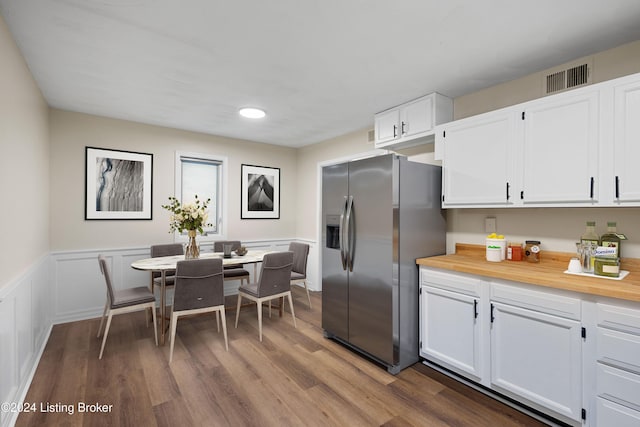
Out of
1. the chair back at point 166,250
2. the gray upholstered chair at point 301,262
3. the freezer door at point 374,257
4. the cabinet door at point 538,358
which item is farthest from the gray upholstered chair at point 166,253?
the cabinet door at point 538,358

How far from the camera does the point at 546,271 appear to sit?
2057 millimetres

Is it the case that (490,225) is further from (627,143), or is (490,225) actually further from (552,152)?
(627,143)

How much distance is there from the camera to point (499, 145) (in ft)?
7.88

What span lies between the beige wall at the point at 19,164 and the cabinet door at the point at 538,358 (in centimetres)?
330

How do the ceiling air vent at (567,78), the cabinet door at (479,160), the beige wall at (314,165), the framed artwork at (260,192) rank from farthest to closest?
the framed artwork at (260,192)
the beige wall at (314,165)
the cabinet door at (479,160)
the ceiling air vent at (567,78)

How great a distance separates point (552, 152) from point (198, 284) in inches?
121

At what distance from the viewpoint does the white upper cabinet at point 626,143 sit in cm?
178

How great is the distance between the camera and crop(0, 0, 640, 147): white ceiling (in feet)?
5.77

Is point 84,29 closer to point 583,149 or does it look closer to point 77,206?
point 77,206

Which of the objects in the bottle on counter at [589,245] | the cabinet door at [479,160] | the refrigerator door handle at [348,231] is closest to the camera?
the bottle on counter at [589,245]

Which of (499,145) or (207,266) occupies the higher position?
(499,145)

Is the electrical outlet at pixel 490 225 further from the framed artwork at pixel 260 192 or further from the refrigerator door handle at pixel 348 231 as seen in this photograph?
the framed artwork at pixel 260 192

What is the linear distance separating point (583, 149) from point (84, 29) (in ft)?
11.2

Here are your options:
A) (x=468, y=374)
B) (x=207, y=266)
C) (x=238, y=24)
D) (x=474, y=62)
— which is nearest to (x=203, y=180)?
(x=207, y=266)
